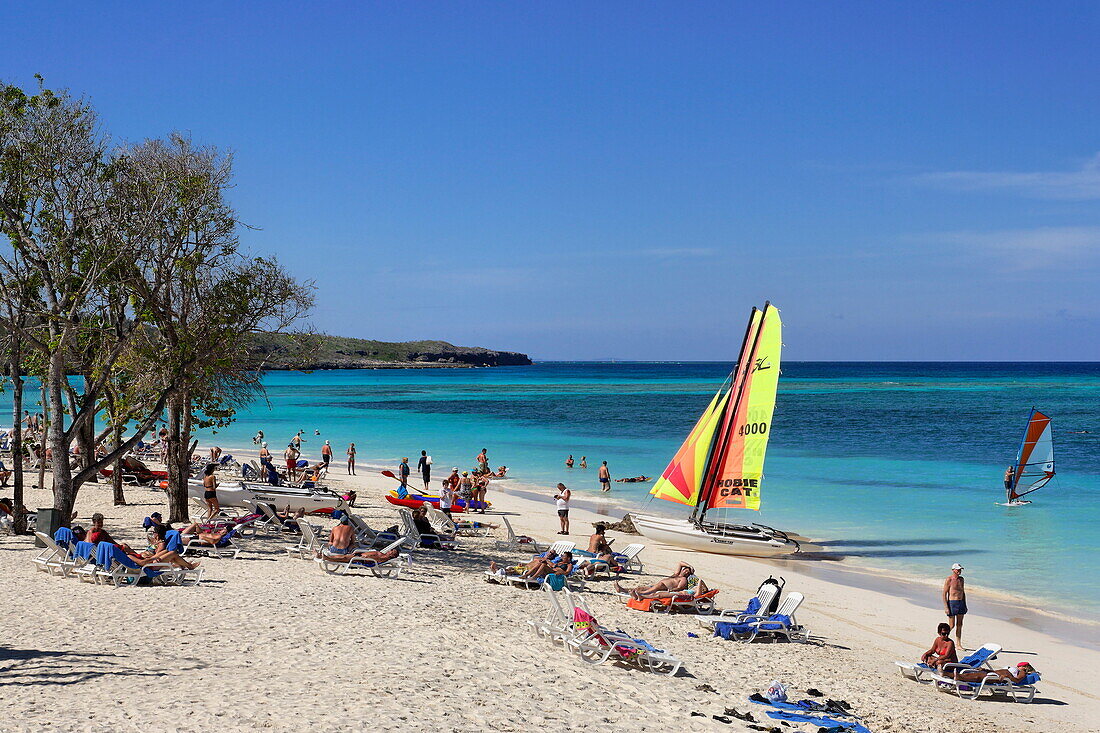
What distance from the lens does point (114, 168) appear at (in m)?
15.7

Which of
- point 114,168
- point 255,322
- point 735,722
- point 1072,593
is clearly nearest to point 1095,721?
point 735,722

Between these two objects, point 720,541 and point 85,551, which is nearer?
point 85,551

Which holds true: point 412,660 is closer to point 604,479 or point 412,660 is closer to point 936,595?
point 936,595

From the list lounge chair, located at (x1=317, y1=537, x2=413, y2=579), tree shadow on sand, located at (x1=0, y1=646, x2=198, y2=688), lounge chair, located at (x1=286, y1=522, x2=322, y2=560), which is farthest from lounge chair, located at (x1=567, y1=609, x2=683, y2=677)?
lounge chair, located at (x1=286, y1=522, x2=322, y2=560)

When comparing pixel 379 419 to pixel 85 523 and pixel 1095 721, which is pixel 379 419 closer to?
pixel 85 523

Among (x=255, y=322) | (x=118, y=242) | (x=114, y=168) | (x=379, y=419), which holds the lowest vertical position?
(x=379, y=419)

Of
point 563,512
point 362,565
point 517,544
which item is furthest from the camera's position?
point 563,512

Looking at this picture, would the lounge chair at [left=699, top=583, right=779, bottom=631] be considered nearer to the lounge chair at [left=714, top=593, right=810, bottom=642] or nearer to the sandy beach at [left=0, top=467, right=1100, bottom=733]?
the lounge chair at [left=714, top=593, right=810, bottom=642]

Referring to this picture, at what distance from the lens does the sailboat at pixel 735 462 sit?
67.4 ft

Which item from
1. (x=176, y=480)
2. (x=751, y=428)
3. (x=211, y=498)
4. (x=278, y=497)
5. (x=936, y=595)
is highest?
(x=751, y=428)

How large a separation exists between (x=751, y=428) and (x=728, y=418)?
0.65 m

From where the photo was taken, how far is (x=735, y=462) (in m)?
21.3

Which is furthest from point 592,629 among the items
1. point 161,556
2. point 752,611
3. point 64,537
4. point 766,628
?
point 64,537

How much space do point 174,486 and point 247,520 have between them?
7.37ft
